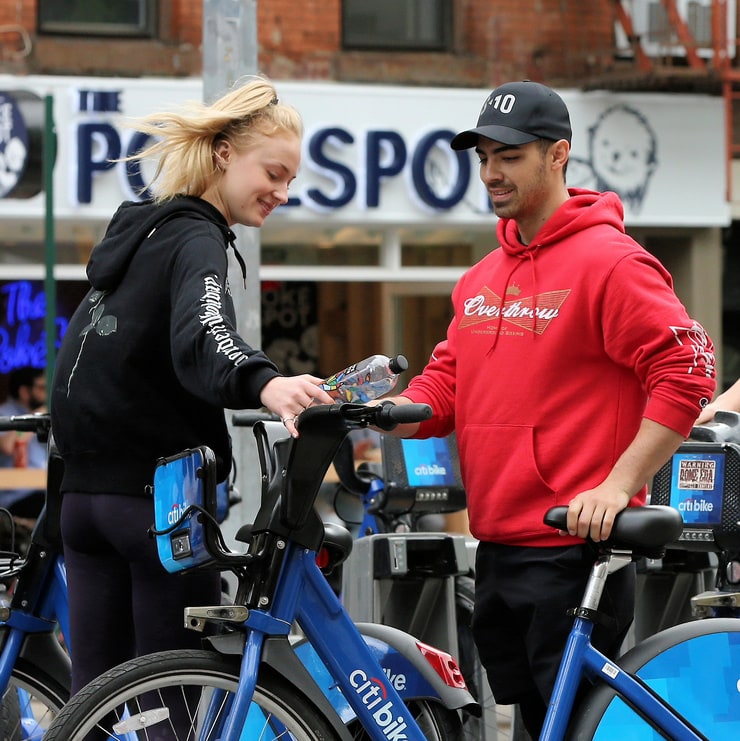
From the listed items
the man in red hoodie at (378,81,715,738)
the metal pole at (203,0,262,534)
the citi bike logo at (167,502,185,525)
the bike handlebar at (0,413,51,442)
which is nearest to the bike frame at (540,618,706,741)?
the man in red hoodie at (378,81,715,738)

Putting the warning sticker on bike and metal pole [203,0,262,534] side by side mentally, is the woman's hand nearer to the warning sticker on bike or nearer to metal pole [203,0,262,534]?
the warning sticker on bike

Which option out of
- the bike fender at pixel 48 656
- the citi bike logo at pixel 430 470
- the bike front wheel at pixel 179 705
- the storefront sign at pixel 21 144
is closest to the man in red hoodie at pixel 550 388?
the bike front wheel at pixel 179 705

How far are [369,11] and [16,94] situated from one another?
306 centimetres

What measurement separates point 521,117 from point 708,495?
1.46 meters

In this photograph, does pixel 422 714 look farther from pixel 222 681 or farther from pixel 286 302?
pixel 286 302

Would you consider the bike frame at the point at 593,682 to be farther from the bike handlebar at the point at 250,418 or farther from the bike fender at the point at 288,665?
the bike handlebar at the point at 250,418

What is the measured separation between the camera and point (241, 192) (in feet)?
11.7

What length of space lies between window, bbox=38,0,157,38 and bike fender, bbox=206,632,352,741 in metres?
9.30

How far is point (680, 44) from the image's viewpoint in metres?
12.4

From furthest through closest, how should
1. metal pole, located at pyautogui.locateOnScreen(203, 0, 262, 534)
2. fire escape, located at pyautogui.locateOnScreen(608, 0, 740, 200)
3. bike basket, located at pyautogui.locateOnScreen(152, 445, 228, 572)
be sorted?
fire escape, located at pyautogui.locateOnScreen(608, 0, 740, 200) → metal pole, located at pyautogui.locateOnScreen(203, 0, 262, 534) → bike basket, located at pyautogui.locateOnScreen(152, 445, 228, 572)

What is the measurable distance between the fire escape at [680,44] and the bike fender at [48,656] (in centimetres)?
894

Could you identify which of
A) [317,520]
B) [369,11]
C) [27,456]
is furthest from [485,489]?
[369,11]

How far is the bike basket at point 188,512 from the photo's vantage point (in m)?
3.12

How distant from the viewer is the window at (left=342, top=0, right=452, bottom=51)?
12.5 m
